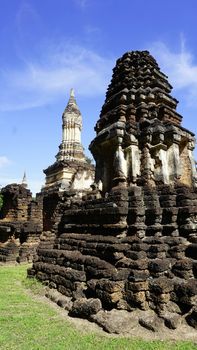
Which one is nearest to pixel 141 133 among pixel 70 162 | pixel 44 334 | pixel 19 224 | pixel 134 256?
pixel 134 256

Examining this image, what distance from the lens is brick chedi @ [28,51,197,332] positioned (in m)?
4.91

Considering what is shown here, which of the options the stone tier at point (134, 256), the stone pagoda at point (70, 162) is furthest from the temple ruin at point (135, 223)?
the stone pagoda at point (70, 162)

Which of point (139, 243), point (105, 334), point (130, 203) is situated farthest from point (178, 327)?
point (130, 203)

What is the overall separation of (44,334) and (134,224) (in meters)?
2.82

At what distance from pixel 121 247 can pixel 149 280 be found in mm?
923

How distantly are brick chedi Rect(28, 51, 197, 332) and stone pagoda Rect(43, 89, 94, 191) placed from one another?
11120 mm

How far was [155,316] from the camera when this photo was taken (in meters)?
4.69

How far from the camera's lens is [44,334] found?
4.32 m

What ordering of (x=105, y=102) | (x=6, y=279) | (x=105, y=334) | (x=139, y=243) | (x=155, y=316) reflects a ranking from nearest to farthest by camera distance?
(x=105, y=334), (x=155, y=316), (x=139, y=243), (x=6, y=279), (x=105, y=102)

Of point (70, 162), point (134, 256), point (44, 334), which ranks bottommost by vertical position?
point (44, 334)

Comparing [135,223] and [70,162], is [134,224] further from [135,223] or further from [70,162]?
[70,162]

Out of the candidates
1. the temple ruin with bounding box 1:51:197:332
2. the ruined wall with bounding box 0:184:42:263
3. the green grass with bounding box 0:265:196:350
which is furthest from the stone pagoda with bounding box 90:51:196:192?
the ruined wall with bounding box 0:184:42:263

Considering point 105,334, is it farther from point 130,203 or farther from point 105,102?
point 105,102

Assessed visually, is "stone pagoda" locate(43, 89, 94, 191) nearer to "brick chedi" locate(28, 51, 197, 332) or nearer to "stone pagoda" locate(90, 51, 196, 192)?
"brick chedi" locate(28, 51, 197, 332)
